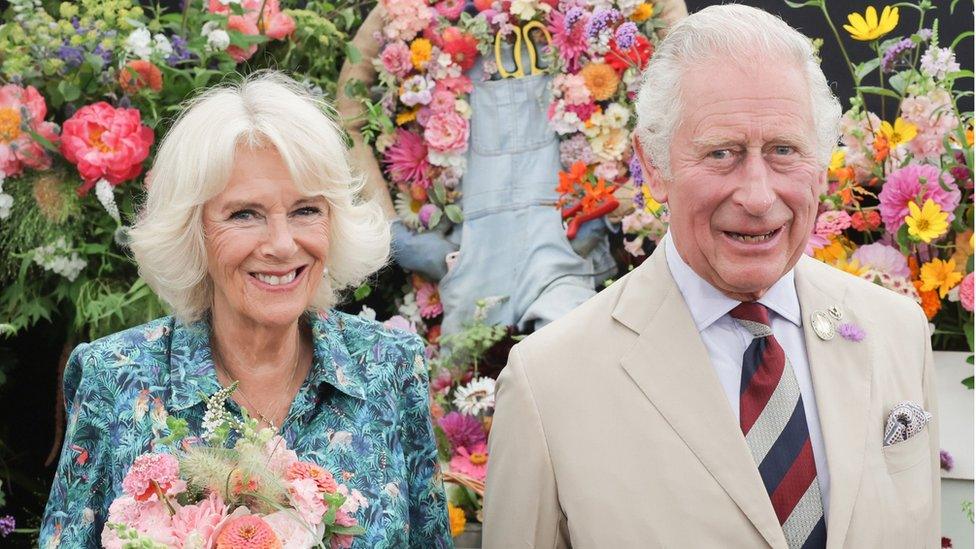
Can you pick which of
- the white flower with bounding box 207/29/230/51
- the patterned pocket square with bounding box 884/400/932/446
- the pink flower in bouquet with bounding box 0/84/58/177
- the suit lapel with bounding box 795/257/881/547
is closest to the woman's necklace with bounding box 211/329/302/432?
the suit lapel with bounding box 795/257/881/547

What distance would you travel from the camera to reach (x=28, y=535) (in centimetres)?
379

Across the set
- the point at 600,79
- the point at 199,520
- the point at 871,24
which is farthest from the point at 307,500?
the point at 600,79

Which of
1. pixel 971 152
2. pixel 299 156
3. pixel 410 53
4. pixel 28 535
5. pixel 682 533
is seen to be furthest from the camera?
pixel 410 53

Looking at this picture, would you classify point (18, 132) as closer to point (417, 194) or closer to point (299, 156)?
point (417, 194)

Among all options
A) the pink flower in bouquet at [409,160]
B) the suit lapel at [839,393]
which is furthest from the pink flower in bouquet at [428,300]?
the suit lapel at [839,393]

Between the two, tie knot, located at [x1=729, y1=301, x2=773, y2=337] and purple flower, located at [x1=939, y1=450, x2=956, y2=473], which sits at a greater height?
tie knot, located at [x1=729, y1=301, x2=773, y2=337]

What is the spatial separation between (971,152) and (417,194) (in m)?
1.77

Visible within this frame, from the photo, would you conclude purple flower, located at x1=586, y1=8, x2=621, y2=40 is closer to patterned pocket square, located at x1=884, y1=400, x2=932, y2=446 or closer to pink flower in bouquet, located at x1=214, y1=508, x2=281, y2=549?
patterned pocket square, located at x1=884, y1=400, x2=932, y2=446

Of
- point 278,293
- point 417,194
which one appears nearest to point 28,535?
point 417,194

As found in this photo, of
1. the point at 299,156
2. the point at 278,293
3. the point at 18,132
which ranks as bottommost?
the point at 18,132

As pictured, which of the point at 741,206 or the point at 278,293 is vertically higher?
the point at 741,206

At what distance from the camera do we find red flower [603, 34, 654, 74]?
3830 millimetres

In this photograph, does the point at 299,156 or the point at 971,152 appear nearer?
the point at 299,156

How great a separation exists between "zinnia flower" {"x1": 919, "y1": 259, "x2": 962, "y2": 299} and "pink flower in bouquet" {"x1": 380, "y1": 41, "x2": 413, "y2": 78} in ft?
6.00
